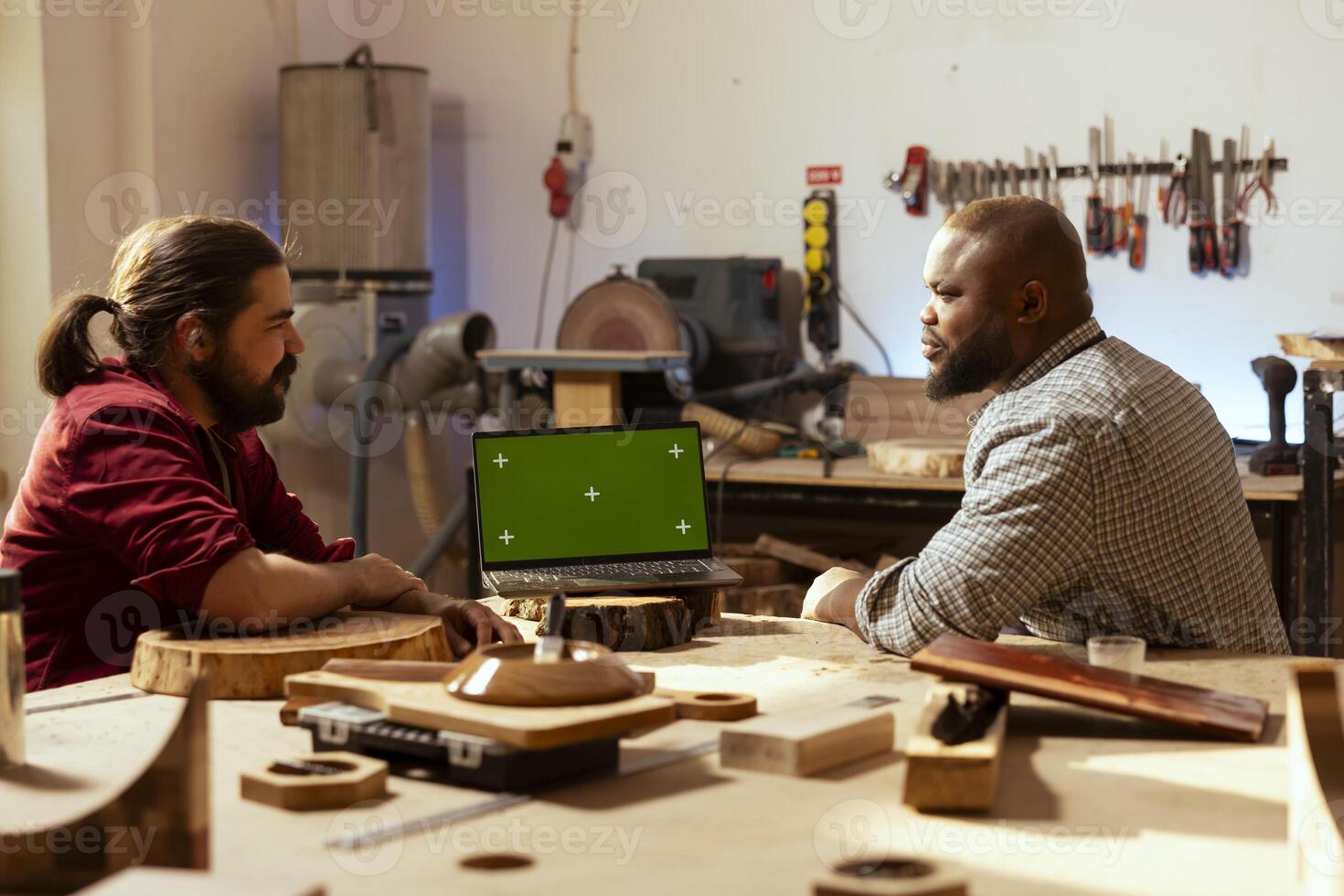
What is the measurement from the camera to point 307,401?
16.6 feet

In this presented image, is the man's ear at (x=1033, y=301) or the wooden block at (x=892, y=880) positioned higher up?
the man's ear at (x=1033, y=301)

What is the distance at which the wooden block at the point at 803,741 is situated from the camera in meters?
1.43

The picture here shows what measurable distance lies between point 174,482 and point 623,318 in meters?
2.89

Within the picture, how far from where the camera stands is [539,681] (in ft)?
4.51

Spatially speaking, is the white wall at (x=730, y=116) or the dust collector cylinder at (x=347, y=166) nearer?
the white wall at (x=730, y=116)

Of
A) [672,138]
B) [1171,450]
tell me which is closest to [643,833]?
[1171,450]

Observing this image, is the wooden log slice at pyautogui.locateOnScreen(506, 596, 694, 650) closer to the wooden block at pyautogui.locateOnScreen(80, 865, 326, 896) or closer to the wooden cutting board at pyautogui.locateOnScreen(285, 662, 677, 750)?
the wooden cutting board at pyautogui.locateOnScreen(285, 662, 677, 750)

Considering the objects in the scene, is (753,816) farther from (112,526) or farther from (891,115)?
(891,115)

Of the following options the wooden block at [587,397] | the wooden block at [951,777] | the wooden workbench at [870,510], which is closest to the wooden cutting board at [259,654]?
the wooden block at [951,777]

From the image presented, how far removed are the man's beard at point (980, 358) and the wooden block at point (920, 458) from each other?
5.53 ft

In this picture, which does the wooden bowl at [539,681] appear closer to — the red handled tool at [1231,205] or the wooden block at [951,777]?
the wooden block at [951,777]

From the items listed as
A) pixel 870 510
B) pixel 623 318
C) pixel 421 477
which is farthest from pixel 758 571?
pixel 421 477

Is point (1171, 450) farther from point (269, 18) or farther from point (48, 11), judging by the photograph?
point (269, 18)

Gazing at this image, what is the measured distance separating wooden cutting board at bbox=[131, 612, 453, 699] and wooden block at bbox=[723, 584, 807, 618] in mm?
2280
